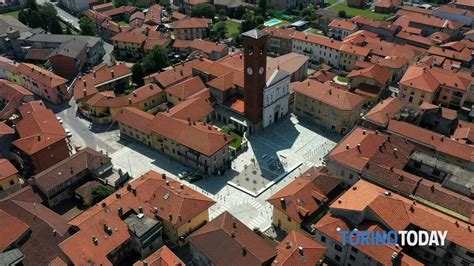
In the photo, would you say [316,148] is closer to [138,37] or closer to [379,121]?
[379,121]

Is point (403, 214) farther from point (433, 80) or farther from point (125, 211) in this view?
point (433, 80)

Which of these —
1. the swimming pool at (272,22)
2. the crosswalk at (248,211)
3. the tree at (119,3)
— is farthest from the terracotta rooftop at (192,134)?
the tree at (119,3)

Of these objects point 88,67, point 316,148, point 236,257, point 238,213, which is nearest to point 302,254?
point 236,257

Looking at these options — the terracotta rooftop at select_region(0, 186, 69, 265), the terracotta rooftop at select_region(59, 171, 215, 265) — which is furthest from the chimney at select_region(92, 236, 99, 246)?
the terracotta rooftop at select_region(0, 186, 69, 265)

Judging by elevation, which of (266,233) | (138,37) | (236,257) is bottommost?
(266,233)

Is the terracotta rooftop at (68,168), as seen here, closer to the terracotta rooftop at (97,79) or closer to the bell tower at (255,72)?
the terracotta rooftop at (97,79)

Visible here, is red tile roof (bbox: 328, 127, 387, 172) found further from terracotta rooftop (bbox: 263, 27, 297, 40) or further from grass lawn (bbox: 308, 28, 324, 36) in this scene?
grass lawn (bbox: 308, 28, 324, 36)

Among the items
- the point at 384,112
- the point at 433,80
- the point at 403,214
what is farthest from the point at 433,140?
the point at 403,214
